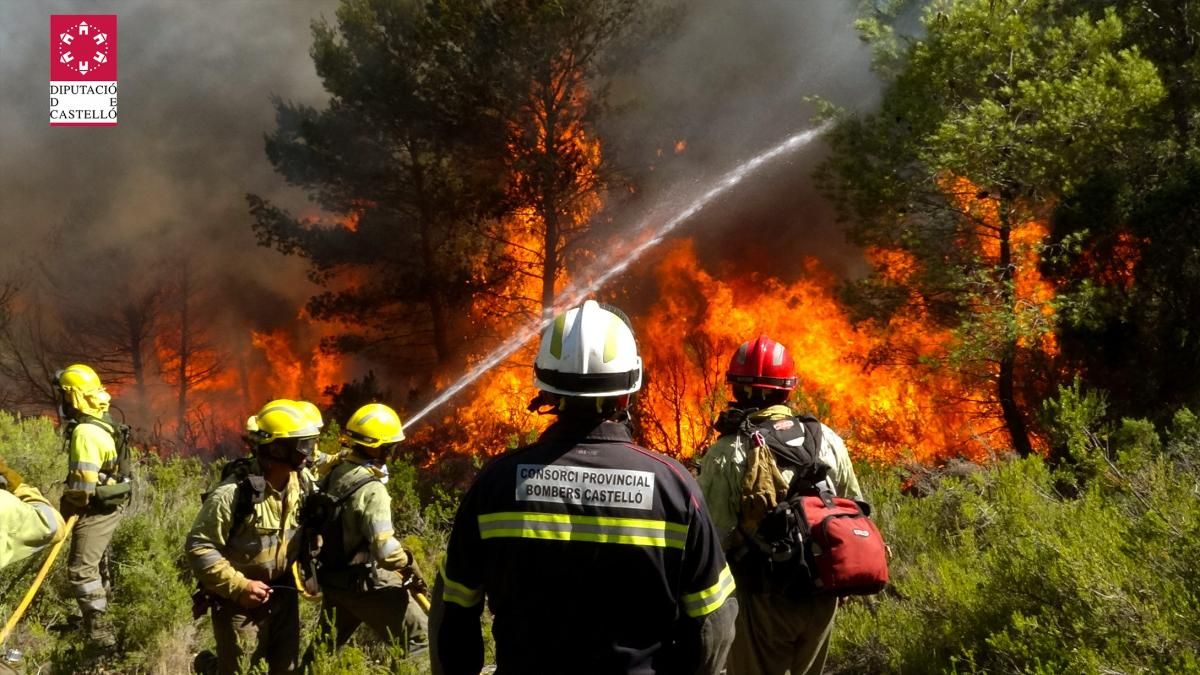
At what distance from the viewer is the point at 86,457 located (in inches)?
232

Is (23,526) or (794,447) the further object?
(794,447)

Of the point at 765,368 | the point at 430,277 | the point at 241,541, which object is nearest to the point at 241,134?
the point at 430,277

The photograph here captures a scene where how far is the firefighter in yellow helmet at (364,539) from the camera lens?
166 inches

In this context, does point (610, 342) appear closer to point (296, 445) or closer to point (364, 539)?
point (296, 445)

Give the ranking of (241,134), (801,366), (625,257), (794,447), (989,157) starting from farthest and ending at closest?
(241,134), (625,257), (801,366), (989,157), (794,447)

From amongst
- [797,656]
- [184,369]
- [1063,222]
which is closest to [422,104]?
[184,369]

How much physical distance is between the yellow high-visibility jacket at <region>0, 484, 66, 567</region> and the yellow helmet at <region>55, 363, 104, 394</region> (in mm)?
2911

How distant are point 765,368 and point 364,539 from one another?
85.5 inches

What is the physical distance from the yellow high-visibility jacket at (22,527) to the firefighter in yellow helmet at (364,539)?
4.02ft

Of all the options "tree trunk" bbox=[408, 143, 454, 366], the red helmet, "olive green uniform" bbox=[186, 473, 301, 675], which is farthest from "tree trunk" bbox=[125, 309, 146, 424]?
the red helmet

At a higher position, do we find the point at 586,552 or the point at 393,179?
the point at 393,179

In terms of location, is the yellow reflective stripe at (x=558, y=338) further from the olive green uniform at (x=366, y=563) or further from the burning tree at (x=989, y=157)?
the burning tree at (x=989, y=157)

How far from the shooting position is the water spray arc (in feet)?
58.4

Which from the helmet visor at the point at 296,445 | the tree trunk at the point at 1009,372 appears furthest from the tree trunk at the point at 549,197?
the helmet visor at the point at 296,445
